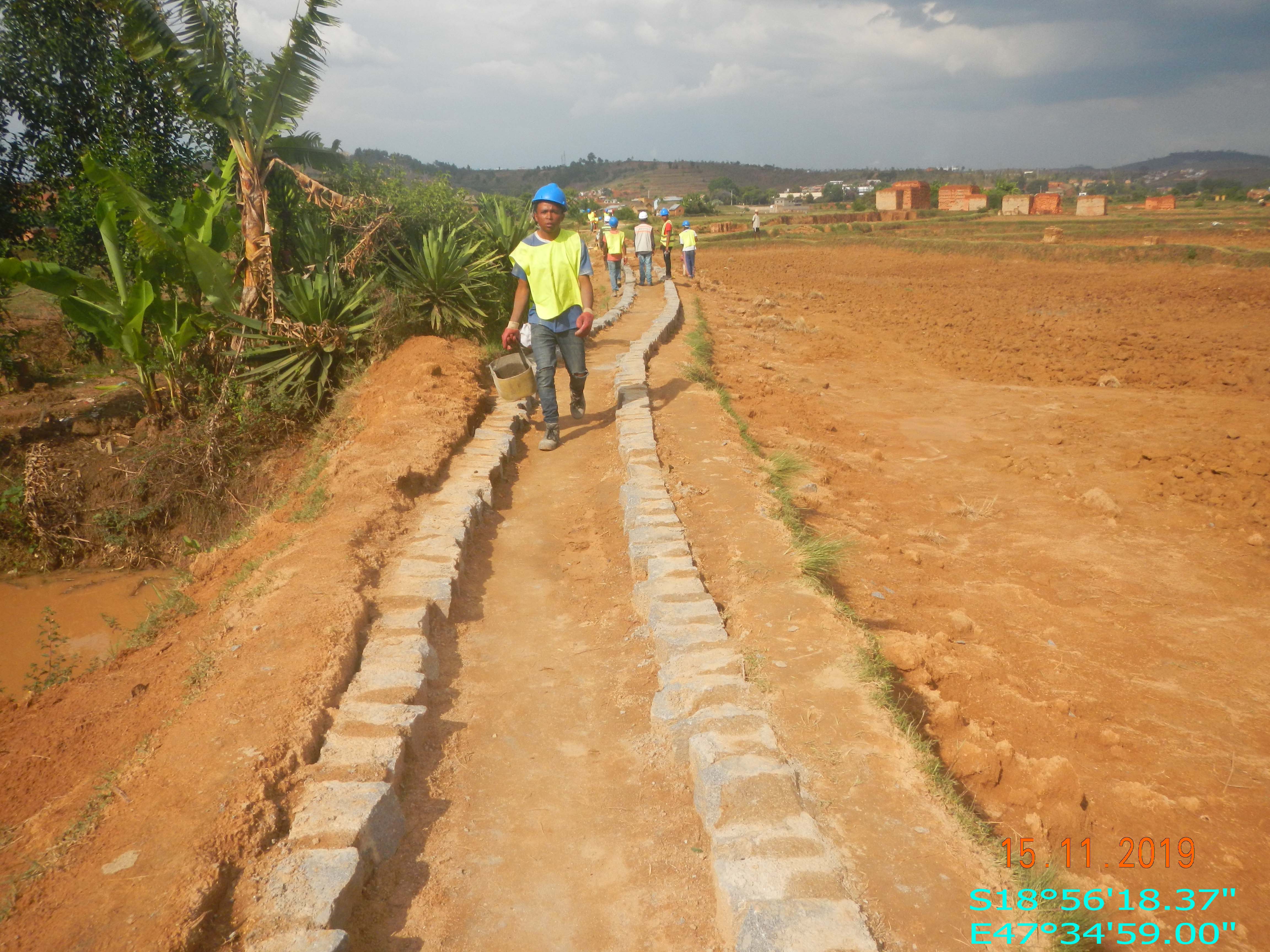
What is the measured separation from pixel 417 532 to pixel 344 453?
158 cm

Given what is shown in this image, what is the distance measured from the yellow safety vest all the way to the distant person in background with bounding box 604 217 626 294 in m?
8.77

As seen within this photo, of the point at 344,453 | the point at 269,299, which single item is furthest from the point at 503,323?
the point at 344,453

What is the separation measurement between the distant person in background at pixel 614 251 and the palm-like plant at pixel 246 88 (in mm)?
7057

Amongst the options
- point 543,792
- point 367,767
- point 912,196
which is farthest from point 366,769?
point 912,196

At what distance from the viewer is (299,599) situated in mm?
3844

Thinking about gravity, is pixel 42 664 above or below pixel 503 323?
below

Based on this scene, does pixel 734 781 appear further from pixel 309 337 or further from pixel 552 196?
pixel 309 337

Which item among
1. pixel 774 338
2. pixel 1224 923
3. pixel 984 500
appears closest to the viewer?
pixel 1224 923

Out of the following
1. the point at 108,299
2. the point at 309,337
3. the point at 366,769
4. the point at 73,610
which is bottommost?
the point at 73,610

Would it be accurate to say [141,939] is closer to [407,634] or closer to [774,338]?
[407,634]

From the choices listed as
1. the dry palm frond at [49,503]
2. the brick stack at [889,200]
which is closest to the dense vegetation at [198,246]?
the dry palm frond at [49,503]

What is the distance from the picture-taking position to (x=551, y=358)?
20.6 ft

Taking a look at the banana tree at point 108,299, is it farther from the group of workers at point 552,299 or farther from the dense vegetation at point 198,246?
the group of workers at point 552,299

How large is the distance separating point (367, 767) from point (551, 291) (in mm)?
4004
